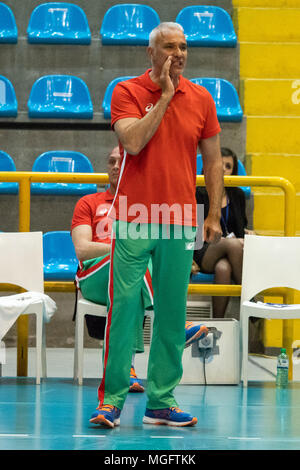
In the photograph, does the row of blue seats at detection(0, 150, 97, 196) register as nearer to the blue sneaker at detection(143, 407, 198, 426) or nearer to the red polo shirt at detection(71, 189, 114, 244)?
the red polo shirt at detection(71, 189, 114, 244)

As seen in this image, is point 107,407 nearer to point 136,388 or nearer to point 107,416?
point 107,416

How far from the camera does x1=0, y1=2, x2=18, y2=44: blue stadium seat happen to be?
693cm

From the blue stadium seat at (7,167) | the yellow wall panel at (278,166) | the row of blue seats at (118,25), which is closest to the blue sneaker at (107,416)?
the blue stadium seat at (7,167)

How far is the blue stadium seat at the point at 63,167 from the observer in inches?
239

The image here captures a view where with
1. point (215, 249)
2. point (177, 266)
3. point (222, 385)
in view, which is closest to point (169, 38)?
point (177, 266)

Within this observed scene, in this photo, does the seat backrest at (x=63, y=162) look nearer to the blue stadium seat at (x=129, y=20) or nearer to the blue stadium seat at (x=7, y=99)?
the blue stadium seat at (x=7, y=99)

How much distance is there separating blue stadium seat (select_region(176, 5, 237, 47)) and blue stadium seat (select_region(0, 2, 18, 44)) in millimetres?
1450

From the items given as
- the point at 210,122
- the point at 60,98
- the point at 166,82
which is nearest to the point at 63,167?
the point at 60,98

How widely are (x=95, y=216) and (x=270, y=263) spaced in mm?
1009

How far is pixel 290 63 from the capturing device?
7.20 m

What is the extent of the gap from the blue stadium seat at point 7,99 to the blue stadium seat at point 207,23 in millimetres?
1678

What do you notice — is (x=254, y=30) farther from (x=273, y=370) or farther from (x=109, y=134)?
(x=273, y=370)

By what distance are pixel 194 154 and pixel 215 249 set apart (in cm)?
212

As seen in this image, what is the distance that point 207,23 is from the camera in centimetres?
734
